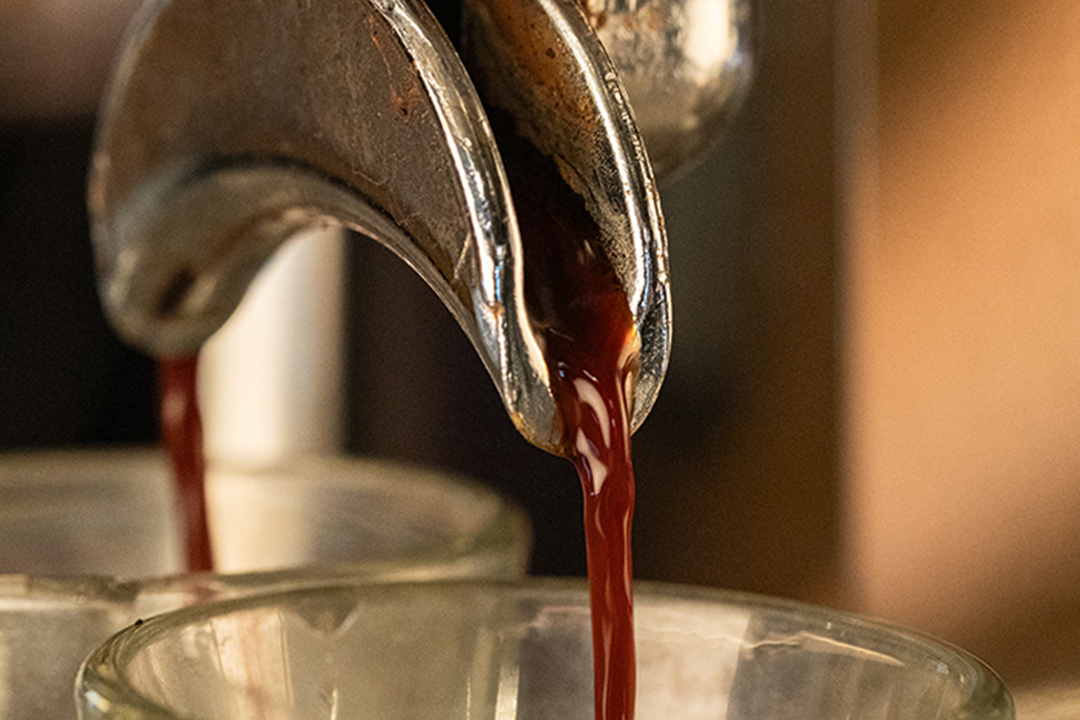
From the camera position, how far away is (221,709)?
0.80 ft

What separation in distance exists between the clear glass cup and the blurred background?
13 centimetres

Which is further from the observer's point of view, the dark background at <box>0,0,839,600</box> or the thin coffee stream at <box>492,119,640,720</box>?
the dark background at <box>0,0,839,600</box>

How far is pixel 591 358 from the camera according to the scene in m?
0.21

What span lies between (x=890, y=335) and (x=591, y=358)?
18cm

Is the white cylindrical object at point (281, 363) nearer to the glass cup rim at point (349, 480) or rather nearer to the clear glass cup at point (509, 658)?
the glass cup rim at point (349, 480)

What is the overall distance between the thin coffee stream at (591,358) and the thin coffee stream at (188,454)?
0.18m

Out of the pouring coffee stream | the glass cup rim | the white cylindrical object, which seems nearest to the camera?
the pouring coffee stream

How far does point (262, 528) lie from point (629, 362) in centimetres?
25

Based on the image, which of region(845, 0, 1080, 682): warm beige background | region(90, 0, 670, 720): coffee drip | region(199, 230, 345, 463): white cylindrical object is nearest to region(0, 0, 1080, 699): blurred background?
region(845, 0, 1080, 682): warm beige background

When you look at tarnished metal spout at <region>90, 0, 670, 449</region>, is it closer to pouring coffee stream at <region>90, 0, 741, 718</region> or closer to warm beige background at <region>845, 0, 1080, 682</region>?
pouring coffee stream at <region>90, 0, 741, 718</region>

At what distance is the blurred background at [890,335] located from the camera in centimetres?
36

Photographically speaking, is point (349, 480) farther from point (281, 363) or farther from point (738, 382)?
point (281, 363)

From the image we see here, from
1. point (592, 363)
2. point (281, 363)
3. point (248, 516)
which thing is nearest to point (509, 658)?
point (592, 363)

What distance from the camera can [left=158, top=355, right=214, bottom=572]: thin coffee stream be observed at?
1.24 ft
